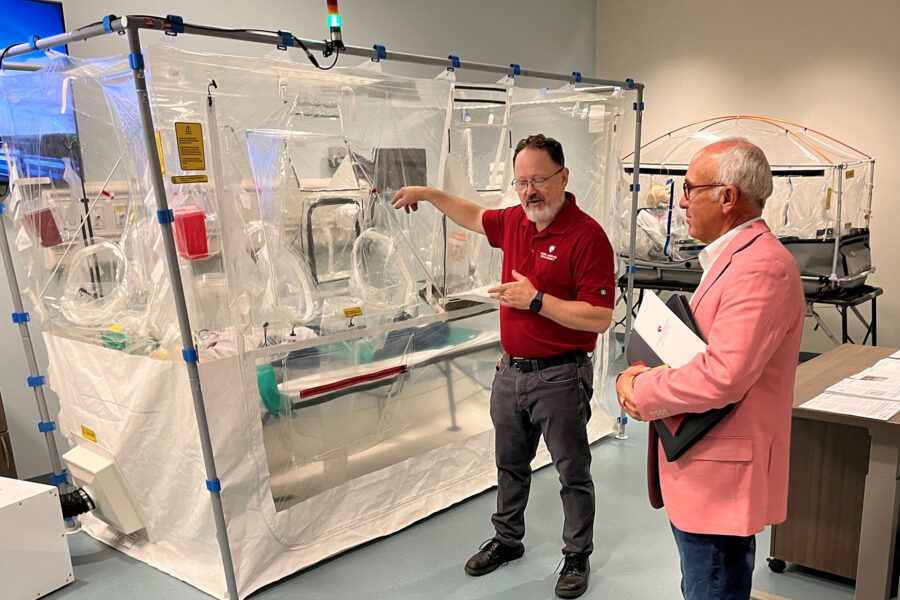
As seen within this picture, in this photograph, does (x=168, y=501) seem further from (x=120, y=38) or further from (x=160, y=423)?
(x=120, y=38)

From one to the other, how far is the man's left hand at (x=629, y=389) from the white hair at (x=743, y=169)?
433mm

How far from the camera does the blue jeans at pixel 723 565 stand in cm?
152

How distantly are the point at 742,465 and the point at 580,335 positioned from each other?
2.91ft

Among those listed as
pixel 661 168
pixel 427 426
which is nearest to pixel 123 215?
pixel 427 426

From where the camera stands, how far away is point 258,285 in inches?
94.4

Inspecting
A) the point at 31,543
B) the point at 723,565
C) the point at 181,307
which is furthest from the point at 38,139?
the point at 723,565

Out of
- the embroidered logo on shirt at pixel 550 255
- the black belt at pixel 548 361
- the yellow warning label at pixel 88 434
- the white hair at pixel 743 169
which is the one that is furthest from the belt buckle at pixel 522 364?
the yellow warning label at pixel 88 434

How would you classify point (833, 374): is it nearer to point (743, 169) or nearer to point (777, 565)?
point (777, 565)

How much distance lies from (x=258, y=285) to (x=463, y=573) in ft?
4.32

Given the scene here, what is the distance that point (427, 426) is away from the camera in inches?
123

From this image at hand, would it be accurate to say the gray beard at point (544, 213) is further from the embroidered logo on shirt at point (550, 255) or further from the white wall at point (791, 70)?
the white wall at point (791, 70)

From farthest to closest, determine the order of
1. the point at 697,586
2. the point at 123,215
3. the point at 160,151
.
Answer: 1. the point at 123,215
2. the point at 160,151
3. the point at 697,586

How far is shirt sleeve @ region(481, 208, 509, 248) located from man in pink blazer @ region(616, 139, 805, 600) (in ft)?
3.55

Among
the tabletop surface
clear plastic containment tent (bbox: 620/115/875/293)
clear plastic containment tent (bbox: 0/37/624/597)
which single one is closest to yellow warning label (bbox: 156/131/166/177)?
clear plastic containment tent (bbox: 0/37/624/597)
